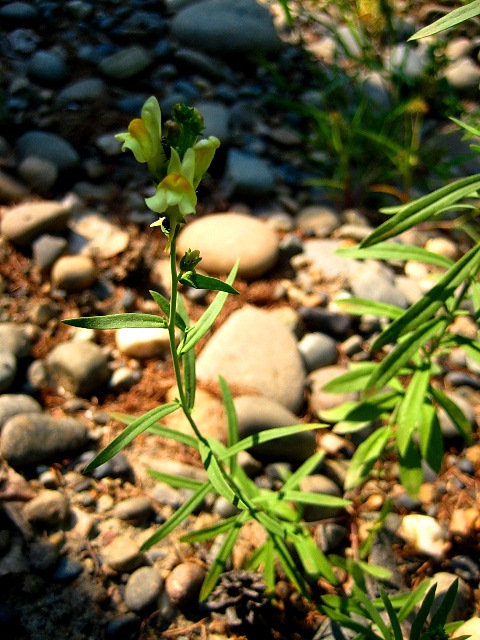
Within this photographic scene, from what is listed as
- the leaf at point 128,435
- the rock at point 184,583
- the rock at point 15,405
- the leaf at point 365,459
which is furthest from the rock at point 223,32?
the rock at point 184,583

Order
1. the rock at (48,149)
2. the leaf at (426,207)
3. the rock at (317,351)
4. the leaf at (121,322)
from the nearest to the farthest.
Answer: the leaf at (121,322), the leaf at (426,207), the rock at (317,351), the rock at (48,149)

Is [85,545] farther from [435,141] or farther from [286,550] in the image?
[435,141]

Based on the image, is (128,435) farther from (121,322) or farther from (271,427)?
(271,427)

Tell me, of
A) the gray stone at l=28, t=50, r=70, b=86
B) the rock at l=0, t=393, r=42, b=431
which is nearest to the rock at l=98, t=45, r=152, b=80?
the gray stone at l=28, t=50, r=70, b=86

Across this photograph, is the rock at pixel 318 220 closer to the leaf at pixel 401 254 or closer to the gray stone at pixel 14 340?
the leaf at pixel 401 254

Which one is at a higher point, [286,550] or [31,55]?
[31,55]

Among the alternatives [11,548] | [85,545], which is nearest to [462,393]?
[85,545]

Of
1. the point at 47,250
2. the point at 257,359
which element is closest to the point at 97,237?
the point at 47,250

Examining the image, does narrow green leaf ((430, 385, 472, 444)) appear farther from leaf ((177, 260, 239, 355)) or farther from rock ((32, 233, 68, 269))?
rock ((32, 233, 68, 269))
